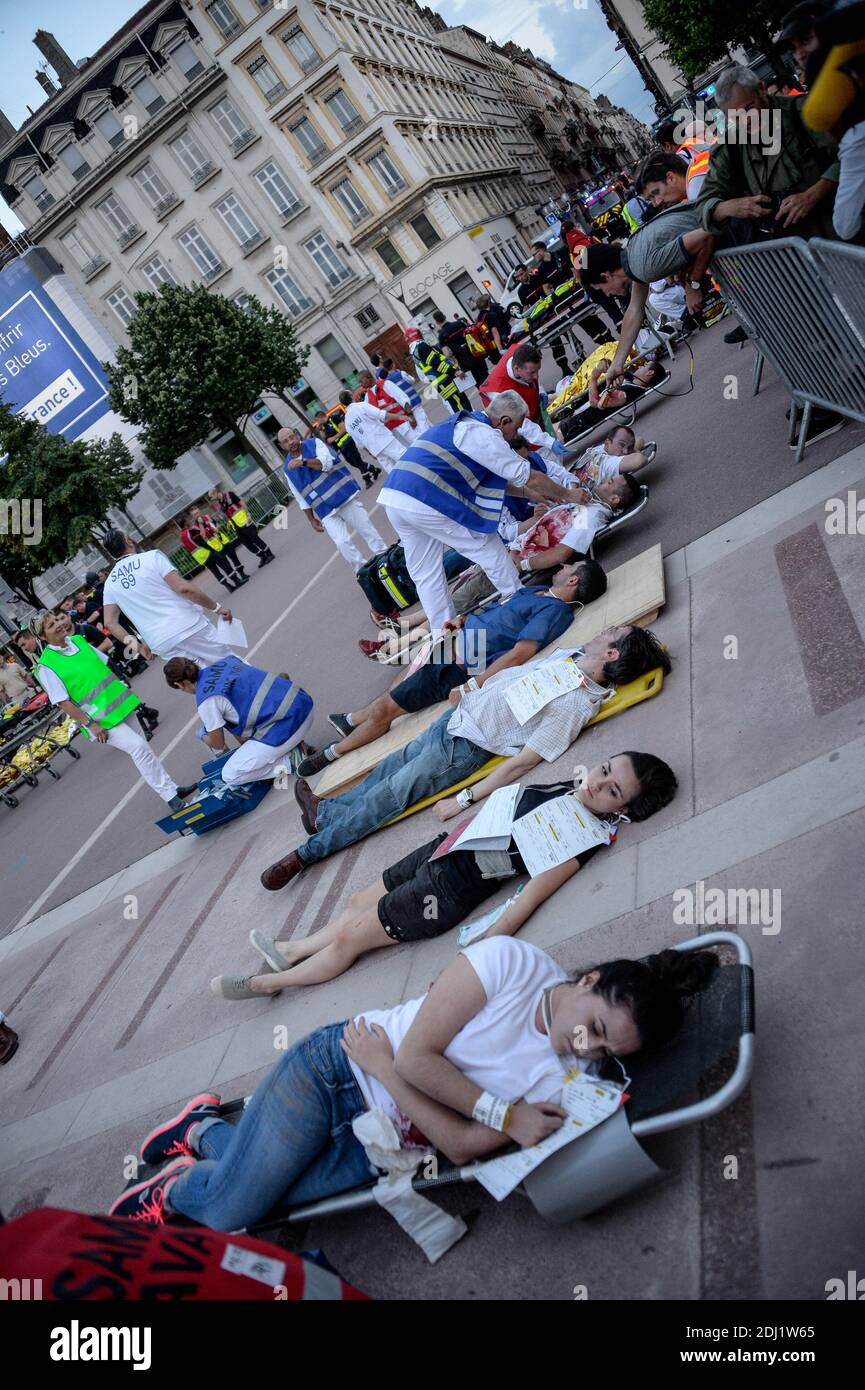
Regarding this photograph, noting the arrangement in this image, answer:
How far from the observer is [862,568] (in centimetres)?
430

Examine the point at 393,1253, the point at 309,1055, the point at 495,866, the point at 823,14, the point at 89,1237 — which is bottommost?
the point at 393,1253

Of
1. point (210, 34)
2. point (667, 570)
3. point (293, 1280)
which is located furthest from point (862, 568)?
point (210, 34)

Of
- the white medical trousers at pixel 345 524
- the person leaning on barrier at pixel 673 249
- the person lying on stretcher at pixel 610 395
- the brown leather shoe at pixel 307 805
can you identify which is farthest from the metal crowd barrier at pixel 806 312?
the white medical trousers at pixel 345 524

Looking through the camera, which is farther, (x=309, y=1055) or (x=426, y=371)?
(x=426, y=371)

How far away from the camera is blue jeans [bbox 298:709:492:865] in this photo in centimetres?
503

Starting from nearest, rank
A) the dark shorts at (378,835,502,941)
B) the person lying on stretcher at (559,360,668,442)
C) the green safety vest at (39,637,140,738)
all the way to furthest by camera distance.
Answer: the dark shorts at (378,835,502,941) < the green safety vest at (39,637,140,738) < the person lying on stretcher at (559,360,668,442)

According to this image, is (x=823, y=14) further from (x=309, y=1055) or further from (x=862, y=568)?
(x=309, y=1055)

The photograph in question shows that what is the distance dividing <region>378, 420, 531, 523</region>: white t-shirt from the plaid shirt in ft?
5.47

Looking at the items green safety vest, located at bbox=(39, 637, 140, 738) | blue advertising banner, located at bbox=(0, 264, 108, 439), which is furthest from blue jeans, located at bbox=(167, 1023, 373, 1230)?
blue advertising banner, located at bbox=(0, 264, 108, 439)

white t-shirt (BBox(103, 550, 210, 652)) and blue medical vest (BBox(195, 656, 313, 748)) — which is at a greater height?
white t-shirt (BBox(103, 550, 210, 652))

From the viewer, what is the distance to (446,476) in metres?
6.16

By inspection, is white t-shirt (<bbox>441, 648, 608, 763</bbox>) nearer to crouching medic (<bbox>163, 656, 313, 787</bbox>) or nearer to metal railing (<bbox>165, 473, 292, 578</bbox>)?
crouching medic (<bbox>163, 656, 313, 787</bbox>)

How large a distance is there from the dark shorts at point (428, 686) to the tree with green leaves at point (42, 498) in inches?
834

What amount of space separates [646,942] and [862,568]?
7.33 feet
